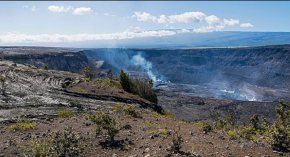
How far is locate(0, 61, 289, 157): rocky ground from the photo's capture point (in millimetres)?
22453

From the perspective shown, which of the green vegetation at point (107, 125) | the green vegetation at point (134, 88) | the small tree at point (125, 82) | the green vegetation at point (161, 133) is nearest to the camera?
the green vegetation at point (107, 125)

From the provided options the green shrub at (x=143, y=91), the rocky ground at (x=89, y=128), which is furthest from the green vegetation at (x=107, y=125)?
the green shrub at (x=143, y=91)

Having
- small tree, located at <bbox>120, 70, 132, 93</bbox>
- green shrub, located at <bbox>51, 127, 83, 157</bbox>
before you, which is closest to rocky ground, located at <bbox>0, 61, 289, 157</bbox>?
green shrub, located at <bbox>51, 127, 83, 157</bbox>

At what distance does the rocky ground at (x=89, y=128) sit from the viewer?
22453 millimetres

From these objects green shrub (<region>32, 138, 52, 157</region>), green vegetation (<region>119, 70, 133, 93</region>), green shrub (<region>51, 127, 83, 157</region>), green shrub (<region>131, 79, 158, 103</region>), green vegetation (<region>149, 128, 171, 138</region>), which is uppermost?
green shrub (<region>51, 127, 83, 157</region>)

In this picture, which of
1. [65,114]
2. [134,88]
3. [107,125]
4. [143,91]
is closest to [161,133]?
[107,125]

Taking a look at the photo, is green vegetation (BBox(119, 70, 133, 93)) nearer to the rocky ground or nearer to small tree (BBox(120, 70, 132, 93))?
small tree (BBox(120, 70, 132, 93))

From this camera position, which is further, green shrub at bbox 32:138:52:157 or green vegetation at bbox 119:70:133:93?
green vegetation at bbox 119:70:133:93

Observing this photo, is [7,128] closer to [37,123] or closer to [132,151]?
[37,123]

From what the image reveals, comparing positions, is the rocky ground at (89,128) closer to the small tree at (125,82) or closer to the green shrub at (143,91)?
the small tree at (125,82)

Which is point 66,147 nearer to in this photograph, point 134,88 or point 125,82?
point 134,88

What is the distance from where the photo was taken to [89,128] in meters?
28.8

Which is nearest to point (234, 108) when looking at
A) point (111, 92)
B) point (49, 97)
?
point (111, 92)

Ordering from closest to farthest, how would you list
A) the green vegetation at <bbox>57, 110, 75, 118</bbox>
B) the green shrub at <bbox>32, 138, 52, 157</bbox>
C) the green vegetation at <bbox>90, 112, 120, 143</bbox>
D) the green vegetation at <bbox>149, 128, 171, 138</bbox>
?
the green shrub at <bbox>32, 138, 52, 157</bbox> → the green vegetation at <bbox>90, 112, 120, 143</bbox> → the green vegetation at <bbox>149, 128, 171, 138</bbox> → the green vegetation at <bbox>57, 110, 75, 118</bbox>
